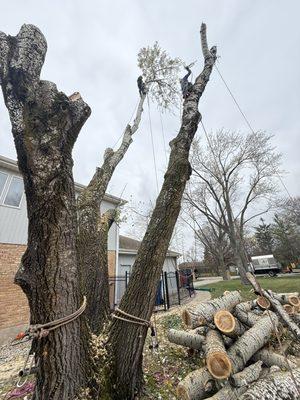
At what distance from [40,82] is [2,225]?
747cm

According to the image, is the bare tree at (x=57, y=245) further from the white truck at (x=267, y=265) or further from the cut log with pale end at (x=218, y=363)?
the white truck at (x=267, y=265)

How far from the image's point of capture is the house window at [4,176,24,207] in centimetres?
850

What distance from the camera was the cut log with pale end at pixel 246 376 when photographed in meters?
2.47

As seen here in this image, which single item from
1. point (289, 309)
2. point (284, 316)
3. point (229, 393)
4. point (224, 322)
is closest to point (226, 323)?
point (224, 322)

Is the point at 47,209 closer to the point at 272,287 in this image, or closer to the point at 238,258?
the point at 272,287

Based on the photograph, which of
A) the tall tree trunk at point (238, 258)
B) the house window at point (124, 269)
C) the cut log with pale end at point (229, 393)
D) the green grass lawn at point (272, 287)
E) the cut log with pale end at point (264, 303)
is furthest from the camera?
the tall tree trunk at point (238, 258)

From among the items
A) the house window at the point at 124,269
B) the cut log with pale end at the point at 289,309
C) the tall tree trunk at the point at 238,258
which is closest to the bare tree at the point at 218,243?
the tall tree trunk at the point at 238,258

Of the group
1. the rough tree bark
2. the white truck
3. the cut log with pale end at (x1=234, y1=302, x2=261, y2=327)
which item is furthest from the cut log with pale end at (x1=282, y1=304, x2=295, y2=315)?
the white truck

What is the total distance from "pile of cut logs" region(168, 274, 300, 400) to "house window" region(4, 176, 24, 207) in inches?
295

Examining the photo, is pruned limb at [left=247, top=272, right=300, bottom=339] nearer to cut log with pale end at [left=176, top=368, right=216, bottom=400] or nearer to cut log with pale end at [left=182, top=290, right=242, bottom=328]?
cut log with pale end at [left=182, top=290, right=242, bottom=328]

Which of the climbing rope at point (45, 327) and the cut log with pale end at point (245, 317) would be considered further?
the cut log with pale end at point (245, 317)

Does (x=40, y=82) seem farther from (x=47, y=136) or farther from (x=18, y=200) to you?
(x=18, y=200)

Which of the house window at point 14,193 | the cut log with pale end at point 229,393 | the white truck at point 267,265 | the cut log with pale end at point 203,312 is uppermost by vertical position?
the house window at point 14,193

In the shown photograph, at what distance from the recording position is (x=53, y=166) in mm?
2059
